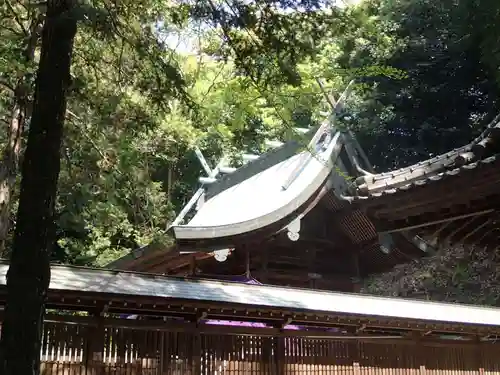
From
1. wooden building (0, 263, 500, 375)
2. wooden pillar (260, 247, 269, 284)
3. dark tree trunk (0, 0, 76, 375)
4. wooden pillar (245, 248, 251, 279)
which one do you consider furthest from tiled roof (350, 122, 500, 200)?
wooden pillar (260, 247, 269, 284)

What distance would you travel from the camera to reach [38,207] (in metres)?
4.67

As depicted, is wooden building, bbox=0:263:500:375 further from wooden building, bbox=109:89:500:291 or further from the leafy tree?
the leafy tree

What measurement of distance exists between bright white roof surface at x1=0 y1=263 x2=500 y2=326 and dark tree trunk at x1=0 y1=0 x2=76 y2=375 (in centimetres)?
210

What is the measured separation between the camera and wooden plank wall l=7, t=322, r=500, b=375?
22.7 ft

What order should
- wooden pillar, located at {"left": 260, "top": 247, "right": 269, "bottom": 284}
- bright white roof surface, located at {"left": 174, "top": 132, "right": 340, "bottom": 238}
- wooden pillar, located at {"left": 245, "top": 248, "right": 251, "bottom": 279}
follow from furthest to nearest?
wooden pillar, located at {"left": 260, "top": 247, "right": 269, "bottom": 284} → wooden pillar, located at {"left": 245, "top": 248, "right": 251, "bottom": 279} → bright white roof surface, located at {"left": 174, "top": 132, "right": 340, "bottom": 238}

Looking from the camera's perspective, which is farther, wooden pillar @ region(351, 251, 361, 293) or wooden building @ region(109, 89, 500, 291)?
wooden pillar @ region(351, 251, 361, 293)

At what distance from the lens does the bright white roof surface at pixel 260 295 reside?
7.25m

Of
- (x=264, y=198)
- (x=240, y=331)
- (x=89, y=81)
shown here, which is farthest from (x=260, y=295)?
(x=264, y=198)

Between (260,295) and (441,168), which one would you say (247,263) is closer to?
(260,295)

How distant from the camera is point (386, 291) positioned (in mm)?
18906

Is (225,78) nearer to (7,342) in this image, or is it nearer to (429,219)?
(429,219)

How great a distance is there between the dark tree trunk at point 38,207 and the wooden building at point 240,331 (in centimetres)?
207

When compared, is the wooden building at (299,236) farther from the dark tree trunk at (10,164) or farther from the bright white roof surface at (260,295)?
the dark tree trunk at (10,164)

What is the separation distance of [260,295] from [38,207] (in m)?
4.48
